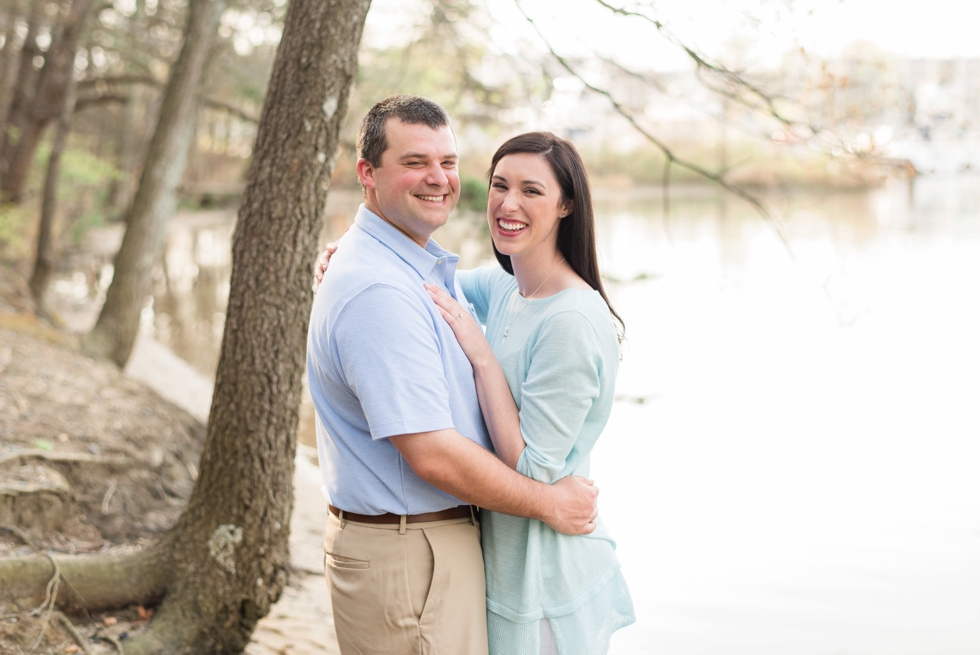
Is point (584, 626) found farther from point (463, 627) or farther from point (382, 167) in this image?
point (382, 167)

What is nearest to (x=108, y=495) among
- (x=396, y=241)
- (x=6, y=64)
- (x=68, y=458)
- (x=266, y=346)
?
(x=68, y=458)

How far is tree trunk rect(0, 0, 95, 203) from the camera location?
30.3 ft

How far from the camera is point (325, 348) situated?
2.12 meters

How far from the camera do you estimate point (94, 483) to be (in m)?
4.79

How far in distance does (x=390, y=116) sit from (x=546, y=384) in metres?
0.83

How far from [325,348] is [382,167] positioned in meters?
0.52

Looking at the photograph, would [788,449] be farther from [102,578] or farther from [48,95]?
[48,95]

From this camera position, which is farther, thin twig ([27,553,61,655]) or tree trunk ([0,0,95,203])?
tree trunk ([0,0,95,203])

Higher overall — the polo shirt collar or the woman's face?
→ the woman's face

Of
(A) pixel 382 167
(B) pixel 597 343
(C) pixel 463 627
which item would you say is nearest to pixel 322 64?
(A) pixel 382 167

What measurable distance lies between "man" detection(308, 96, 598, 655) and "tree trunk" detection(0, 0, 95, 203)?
849 cm

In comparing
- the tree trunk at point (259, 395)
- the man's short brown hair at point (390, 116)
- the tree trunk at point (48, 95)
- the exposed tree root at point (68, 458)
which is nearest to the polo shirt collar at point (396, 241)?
the man's short brown hair at point (390, 116)

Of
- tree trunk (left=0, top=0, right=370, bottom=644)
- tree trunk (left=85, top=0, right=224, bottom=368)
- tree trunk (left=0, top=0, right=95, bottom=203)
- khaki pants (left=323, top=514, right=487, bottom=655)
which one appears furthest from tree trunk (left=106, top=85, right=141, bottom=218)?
khaki pants (left=323, top=514, right=487, bottom=655)

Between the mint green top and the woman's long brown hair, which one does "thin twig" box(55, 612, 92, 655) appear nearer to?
the mint green top
